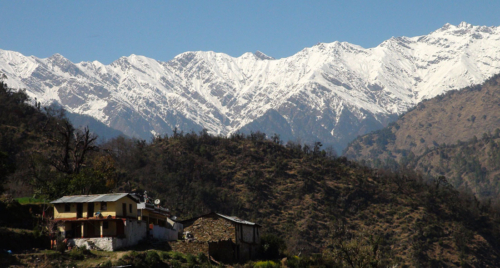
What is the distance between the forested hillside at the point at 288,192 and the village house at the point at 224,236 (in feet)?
80.9

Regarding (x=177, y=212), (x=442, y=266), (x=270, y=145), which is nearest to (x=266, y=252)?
(x=177, y=212)

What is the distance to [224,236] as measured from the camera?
6303cm

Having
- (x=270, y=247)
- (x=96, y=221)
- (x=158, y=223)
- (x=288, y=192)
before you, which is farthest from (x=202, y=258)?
(x=288, y=192)

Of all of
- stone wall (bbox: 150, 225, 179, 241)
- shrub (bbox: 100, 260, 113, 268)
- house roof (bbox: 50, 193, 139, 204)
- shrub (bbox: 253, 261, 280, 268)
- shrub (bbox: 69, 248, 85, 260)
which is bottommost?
shrub (bbox: 253, 261, 280, 268)

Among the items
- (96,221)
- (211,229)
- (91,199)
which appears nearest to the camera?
(96,221)

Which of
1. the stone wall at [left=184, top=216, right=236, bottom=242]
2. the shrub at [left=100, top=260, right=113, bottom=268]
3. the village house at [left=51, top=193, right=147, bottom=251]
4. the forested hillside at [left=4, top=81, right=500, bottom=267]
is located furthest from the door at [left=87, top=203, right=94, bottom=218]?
the forested hillside at [left=4, top=81, right=500, bottom=267]

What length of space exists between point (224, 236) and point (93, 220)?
14.9m

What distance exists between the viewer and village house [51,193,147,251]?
53.2m

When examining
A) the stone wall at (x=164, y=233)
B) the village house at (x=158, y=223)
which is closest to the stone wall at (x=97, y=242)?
the village house at (x=158, y=223)

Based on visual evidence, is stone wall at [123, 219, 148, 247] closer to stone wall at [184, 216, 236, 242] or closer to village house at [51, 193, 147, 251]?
village house at [51, 193, 147, 251]

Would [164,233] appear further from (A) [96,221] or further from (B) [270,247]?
(B) [270,247]

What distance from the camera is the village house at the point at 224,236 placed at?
59281 millimetres

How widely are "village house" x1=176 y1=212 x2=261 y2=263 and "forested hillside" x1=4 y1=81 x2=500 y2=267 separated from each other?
2466 cm

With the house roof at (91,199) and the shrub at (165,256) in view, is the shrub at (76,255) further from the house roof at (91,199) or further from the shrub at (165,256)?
the shrub at (165,256)
